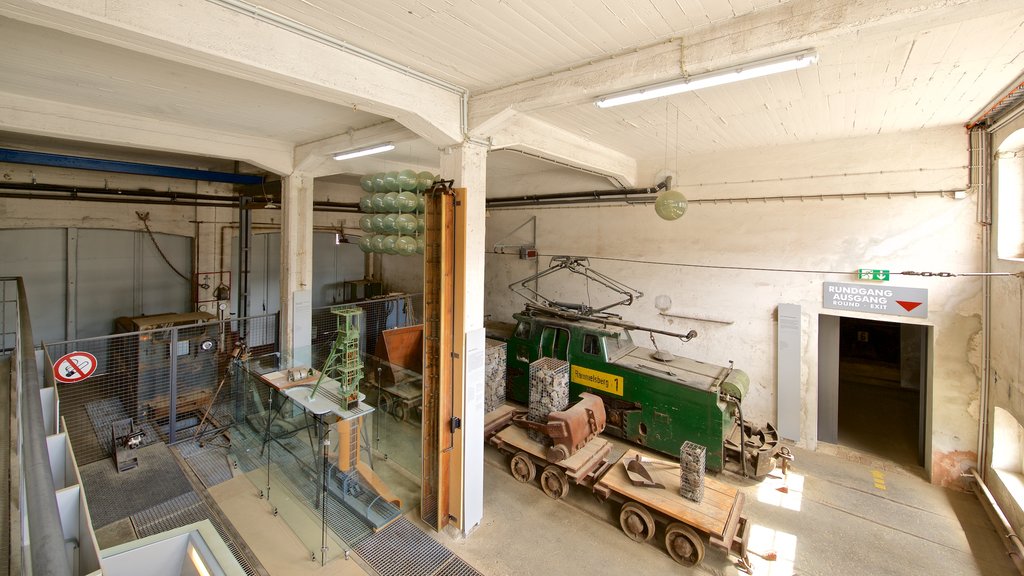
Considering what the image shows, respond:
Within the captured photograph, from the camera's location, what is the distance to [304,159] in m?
6.54

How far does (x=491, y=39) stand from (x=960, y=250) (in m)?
6.19

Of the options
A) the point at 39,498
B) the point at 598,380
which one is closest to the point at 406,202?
the point at 598,380

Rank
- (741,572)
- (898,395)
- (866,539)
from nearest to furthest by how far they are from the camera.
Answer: (741,572) < (866,539) < (898,395)

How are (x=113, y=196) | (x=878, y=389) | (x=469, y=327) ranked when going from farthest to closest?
(x=878, y=389) → (x=113, y=196) → (x=469, y=327)

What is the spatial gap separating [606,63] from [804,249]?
4.59 metres

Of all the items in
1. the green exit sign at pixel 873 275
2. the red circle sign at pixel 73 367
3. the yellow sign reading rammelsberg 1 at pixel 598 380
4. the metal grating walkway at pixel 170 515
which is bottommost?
the metal grating walkway at pixel 170 515

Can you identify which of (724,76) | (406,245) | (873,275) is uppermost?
(724,76)

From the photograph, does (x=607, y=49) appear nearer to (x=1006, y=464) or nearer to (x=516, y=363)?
(x=516, y=363)

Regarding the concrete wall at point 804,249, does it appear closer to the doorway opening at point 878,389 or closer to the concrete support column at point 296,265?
the doorway opening at point 878,389

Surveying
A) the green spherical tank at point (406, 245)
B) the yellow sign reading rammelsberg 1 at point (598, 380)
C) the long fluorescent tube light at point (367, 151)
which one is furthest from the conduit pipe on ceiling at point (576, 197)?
the long fluorescent tube light at point (367, 151)

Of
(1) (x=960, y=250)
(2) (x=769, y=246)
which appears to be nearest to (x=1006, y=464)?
(1) (x=960, y=250)

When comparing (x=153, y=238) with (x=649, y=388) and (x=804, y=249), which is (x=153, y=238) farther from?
(x=804, y=249)

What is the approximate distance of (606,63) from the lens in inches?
138

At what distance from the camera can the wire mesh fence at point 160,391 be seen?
584cm
